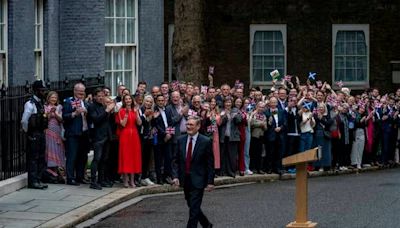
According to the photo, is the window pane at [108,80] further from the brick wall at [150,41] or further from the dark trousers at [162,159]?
the dark trousers at [162,159]

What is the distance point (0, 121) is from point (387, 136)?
533 inches

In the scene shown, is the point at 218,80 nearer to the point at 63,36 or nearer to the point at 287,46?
the point at 287,46

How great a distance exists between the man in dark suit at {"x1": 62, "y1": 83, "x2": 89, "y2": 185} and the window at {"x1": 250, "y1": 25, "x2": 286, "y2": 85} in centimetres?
2131

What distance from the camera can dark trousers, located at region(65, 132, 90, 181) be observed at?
21.1 metres

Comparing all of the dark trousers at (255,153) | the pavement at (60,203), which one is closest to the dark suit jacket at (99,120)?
the pavement at (60,203)

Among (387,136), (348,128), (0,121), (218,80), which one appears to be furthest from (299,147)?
(218,80)

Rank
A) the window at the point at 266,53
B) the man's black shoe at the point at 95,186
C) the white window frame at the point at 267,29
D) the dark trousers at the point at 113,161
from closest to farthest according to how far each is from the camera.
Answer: the man's black shoe at the point at 95,186 → the dark trousers at the point at 113,161 → the white window frame at the point at 267,29 → the window at the point at 266,53

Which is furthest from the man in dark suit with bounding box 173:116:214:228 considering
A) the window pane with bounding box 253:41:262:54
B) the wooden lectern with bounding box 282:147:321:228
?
the window pane with bounding box 253:41:262:54

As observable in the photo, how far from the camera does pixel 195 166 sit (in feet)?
52.9

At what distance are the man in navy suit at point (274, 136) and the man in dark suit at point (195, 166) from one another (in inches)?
378

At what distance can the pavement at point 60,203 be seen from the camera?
1694 centimetres

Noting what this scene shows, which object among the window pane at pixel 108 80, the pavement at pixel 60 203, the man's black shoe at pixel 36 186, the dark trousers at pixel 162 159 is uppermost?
the window pane at pixel 108 80

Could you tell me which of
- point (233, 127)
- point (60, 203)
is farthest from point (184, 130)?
point (60, 203)

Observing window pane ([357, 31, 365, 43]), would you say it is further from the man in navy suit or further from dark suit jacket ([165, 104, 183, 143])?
dark suit jacket ([165, 104, 183, 143])
